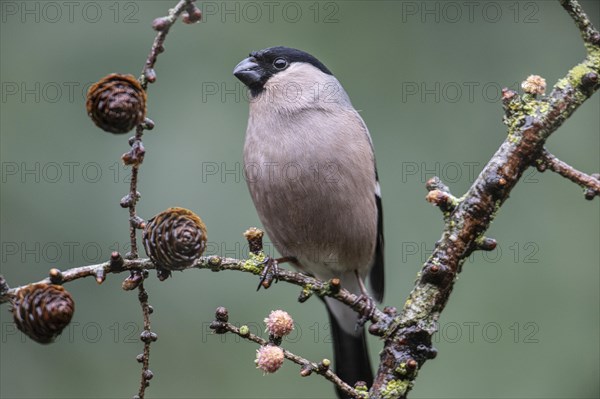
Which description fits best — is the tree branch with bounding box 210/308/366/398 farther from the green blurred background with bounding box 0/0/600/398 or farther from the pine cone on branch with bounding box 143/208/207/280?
the green blurred background with bounding box 0/0/600/398

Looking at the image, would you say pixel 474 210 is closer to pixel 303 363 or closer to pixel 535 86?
pixel 535 86

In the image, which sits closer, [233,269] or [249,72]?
[233,269]

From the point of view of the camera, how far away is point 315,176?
3346 mm

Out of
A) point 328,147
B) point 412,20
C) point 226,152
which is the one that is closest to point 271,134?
point 328,147

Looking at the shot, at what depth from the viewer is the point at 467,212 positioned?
219 cm

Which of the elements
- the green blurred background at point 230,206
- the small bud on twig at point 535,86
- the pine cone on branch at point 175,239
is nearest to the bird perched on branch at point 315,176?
→ the green blurred background at point 230,206

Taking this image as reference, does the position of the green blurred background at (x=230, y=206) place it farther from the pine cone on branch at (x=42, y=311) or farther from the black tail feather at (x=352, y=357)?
the pine cone on branch at (x=42, y=311)

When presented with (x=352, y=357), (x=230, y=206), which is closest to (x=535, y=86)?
(x=352, y=357)

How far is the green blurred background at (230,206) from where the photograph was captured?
3.92 metres

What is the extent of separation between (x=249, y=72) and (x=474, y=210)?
1.89 meters

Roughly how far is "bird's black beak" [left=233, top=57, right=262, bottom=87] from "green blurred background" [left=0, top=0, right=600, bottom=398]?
598mm

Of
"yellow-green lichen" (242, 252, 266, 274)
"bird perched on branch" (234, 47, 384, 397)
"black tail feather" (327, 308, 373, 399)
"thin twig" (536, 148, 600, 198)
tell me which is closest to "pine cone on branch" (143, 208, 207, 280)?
"yellow-green lichen" (242, 252, 266, 274)

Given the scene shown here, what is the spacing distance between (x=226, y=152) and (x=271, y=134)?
0.88 m

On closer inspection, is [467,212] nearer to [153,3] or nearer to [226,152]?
[226,152]
